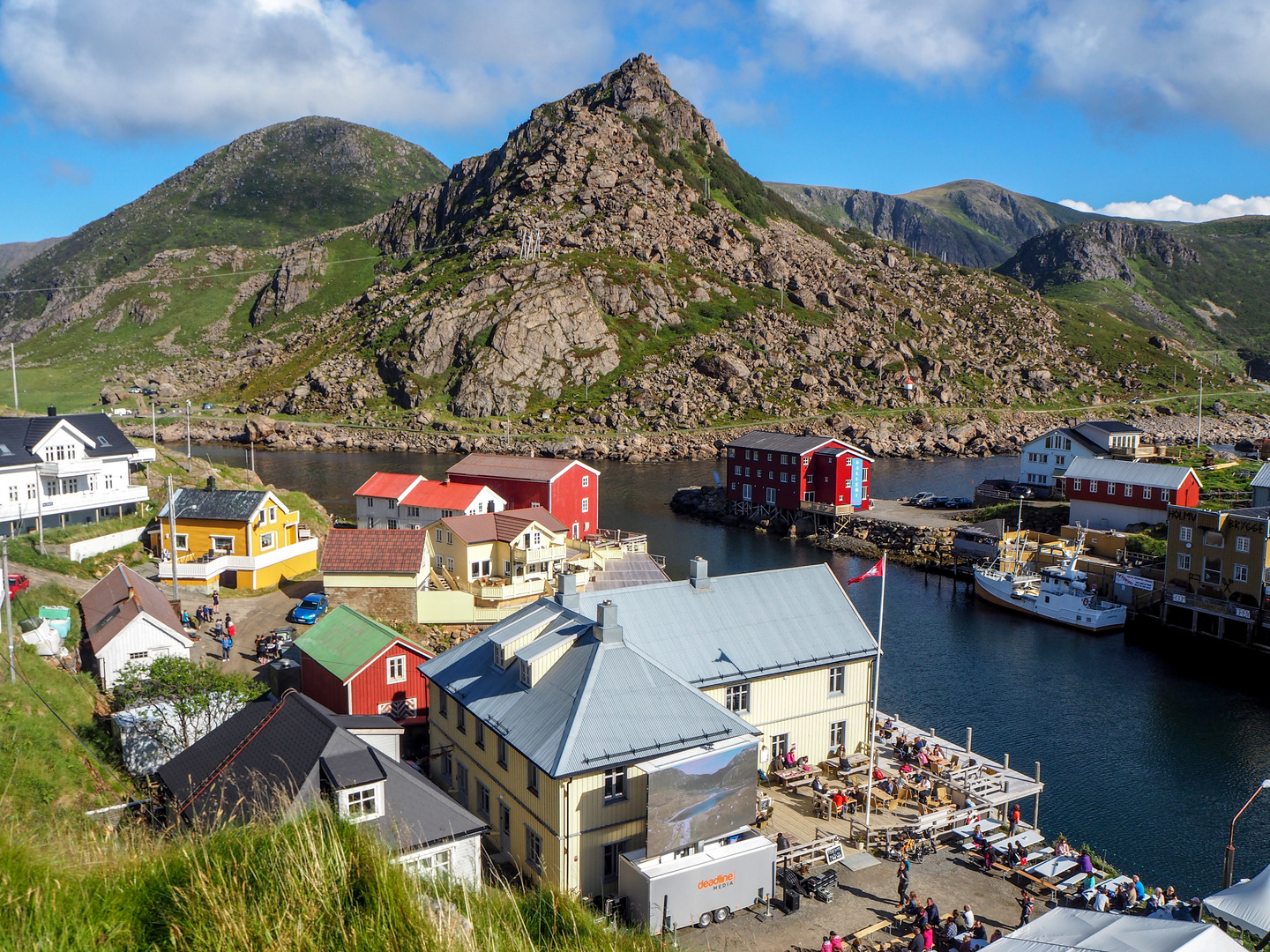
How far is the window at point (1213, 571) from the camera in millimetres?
45062

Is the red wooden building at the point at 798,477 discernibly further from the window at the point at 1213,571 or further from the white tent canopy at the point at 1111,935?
the white tent canopy at the point at 1111,935

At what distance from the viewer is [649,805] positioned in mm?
17891

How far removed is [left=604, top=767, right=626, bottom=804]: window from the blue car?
20.7 meters

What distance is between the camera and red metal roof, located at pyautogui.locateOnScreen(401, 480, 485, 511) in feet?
167

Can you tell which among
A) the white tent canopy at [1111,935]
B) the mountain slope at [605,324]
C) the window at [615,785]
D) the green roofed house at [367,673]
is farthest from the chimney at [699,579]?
the mountain slope at [605,324]

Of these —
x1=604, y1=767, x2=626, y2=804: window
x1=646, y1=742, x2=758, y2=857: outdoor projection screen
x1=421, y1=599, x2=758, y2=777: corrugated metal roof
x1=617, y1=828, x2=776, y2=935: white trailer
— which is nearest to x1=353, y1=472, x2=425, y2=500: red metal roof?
x1=421, y1=599, x2=758, y2=777: corrugated metal roof

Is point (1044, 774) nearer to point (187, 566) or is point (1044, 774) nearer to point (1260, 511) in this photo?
point (1260, 511)

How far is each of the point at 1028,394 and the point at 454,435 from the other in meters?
97.1

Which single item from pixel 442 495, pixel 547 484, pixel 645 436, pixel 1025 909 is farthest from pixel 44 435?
pixel 645 436

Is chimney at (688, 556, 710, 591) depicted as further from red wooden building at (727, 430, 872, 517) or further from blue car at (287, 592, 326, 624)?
red wooden building at (727, 430, 872, 517)

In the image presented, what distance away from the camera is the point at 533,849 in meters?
19.5

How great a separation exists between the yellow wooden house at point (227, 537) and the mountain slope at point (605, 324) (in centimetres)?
8442

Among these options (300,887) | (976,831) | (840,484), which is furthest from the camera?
(840,484)

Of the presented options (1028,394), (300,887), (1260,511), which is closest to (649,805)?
(300,887)
